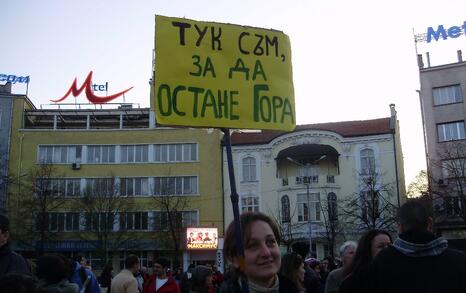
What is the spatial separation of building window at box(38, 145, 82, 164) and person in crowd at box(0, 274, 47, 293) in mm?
50649

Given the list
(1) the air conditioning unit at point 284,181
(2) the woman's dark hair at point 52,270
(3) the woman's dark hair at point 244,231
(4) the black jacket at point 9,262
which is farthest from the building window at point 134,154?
(3) the woman's dark hair at point 244,231

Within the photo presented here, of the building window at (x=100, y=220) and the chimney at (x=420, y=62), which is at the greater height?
the chimney at (x=420, y=62)

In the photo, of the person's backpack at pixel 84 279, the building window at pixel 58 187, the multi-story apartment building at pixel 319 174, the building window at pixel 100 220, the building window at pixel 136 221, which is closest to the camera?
the person's backpack at pixel 84 279

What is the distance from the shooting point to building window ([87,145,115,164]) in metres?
51.9

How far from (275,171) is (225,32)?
44424 mm

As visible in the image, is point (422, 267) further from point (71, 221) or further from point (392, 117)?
point (71, 221)

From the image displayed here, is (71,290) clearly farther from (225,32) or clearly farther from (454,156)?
(454,156)

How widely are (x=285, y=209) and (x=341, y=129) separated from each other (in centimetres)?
828

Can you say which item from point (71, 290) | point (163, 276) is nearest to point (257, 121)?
point (71, 290)

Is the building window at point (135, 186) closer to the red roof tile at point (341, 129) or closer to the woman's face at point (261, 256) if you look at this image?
the red roof tile at point (341, 129)

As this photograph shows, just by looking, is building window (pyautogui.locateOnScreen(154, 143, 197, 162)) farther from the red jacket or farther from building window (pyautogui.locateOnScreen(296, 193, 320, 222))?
the red jacket

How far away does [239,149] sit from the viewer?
4912 centimetres

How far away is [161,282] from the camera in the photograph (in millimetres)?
10641

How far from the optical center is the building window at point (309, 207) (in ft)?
152
